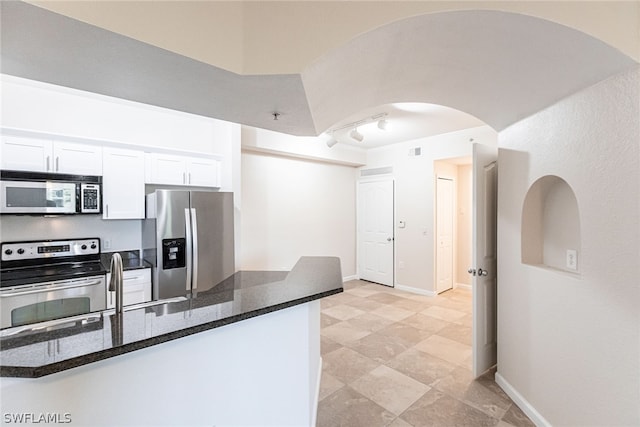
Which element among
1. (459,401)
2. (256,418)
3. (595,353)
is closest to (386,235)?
(459,401)

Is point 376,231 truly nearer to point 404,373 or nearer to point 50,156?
point 404,373

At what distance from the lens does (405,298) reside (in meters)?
4.72

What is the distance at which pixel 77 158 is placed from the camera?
9.09 ft

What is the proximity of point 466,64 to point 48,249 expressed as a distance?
13.2ft

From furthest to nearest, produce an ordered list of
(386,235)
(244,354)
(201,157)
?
(386,235), (201,157), (244,354)

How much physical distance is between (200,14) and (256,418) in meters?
1.96

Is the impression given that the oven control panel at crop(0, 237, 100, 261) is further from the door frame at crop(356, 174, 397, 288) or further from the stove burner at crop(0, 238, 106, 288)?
the door frame at crop(356, 174, 397, 288)

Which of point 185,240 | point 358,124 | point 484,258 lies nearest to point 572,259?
point 484,258

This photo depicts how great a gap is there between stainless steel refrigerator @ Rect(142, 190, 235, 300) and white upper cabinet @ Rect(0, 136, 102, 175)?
636 mm

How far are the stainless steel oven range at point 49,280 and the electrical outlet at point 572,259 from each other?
370 centimetres

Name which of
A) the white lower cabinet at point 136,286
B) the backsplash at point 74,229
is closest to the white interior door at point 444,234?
the white lower cabinet at point 136,286

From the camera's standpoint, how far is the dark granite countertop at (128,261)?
114 inches

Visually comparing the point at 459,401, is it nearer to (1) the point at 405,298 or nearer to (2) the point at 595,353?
(2) the point at 595,353

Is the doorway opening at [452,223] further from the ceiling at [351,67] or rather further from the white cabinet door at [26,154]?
the white cabinet door at [26,154]
